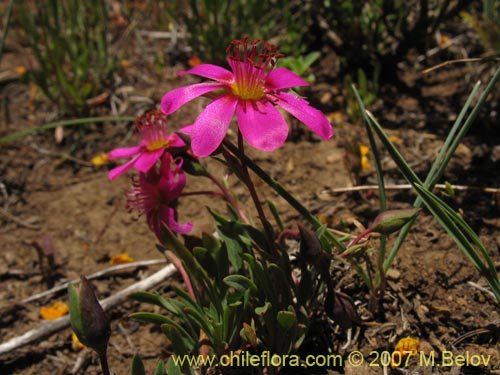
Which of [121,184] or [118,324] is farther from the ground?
[121,184]

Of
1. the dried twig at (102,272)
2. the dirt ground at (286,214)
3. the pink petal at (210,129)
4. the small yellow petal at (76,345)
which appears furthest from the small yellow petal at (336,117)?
the small yellow petal at (76,345)

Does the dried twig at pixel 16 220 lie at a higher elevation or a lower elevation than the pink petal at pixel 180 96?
lower

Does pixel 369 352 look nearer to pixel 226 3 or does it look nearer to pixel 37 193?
pixel 37 193

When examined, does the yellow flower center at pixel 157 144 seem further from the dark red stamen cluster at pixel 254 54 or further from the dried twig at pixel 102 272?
the dried twig at pixel 102 272

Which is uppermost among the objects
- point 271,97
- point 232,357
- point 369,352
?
point 271,97

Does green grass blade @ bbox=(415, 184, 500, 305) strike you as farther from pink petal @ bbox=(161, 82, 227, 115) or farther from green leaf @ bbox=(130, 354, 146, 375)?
green leaf @ bbox=(130, 354, 146, 375)

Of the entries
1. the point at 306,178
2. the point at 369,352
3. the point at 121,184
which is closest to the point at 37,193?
the point at 121,184

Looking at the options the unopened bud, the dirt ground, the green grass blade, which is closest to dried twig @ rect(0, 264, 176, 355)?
the dirt ground
